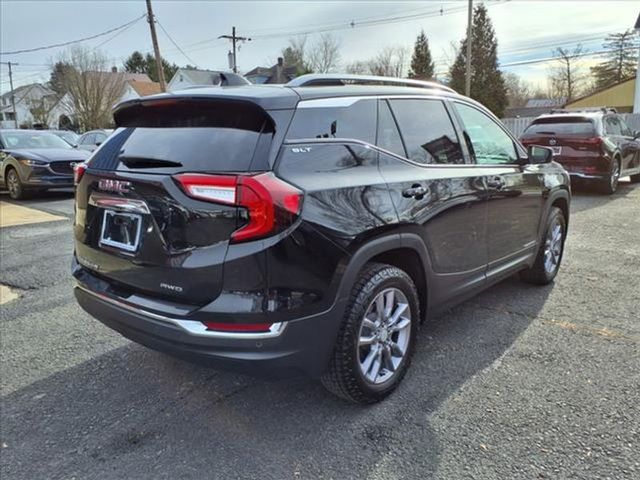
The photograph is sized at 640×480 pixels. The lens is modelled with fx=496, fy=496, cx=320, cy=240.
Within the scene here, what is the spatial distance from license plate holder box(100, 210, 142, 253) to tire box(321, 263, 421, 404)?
Result: 1128 mm

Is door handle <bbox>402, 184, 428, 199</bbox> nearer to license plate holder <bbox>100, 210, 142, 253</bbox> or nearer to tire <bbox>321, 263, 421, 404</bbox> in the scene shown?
tire <bbox>321, 263, 421, 404</bbox>

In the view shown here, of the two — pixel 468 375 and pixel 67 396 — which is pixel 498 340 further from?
pixel 67 396

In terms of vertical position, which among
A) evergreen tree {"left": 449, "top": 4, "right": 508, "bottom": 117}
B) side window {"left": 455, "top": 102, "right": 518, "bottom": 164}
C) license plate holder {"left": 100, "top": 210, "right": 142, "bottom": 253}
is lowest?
license plate holder {"left": 100, "top": 210, "right": 142, "bottom": 253}

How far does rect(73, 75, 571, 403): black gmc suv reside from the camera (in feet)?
7.27

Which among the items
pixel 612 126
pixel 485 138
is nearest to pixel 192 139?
pixel 485 138

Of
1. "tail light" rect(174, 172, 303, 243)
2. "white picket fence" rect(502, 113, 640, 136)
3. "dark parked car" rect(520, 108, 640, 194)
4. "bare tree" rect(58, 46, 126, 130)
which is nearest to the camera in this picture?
"tail light" rect(174, 172, 303, 243)

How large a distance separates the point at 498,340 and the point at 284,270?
207 cm

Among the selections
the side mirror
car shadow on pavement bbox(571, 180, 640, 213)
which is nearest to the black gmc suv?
the side mirror

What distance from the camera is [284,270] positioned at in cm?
222

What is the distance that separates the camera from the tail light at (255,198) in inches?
85.0

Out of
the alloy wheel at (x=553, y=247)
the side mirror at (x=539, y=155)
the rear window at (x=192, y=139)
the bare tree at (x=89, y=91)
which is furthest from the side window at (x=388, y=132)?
the bare tree at (x=89, y=91)

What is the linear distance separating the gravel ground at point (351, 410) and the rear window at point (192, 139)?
4.48 feet

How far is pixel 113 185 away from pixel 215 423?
1.38m

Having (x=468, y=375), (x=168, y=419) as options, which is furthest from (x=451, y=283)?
(x=168, y=419)
